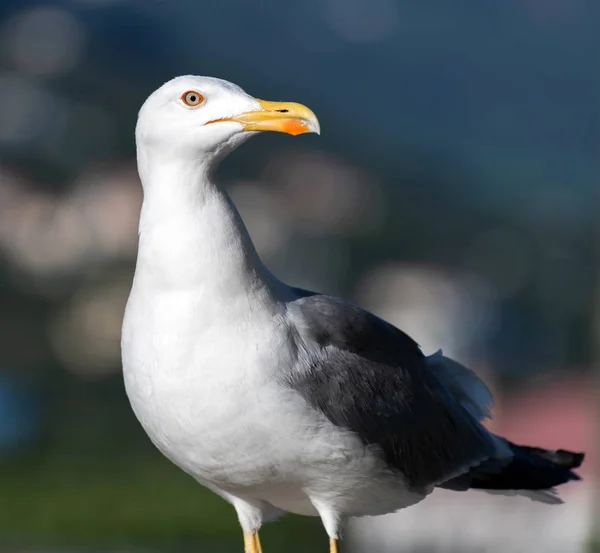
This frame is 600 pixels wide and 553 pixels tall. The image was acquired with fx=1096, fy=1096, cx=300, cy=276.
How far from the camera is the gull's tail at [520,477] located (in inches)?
96.3

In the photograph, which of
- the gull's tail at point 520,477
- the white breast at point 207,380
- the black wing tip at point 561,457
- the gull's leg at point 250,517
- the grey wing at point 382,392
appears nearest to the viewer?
the white breast at point 207,380

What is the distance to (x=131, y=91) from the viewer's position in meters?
→ 13.6

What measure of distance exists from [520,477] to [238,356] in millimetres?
855

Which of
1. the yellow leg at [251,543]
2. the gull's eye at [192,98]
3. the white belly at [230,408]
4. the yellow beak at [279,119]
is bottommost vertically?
the yellow leg at [251,543]

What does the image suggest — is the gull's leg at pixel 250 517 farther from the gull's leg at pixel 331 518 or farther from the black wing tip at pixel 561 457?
the black wing tip at pixel 561 457

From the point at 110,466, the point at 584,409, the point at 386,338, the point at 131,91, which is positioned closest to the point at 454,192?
the point at 131,91

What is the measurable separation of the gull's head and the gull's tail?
90 centimetres

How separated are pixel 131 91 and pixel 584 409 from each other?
7.85 metres

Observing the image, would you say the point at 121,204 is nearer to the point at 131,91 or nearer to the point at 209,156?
the point at 131,91

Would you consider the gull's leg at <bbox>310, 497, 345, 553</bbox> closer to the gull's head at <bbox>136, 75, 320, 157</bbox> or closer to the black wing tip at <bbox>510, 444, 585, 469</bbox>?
the black wing tip at <bbox>510, 444, 585, 469</bbox>

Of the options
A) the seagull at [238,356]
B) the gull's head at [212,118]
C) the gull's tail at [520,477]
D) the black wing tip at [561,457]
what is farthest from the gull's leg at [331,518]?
the gull's head at [212,118]

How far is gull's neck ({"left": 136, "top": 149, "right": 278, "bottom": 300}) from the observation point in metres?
2.01

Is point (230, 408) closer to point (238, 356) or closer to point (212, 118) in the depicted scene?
point (238, 356)

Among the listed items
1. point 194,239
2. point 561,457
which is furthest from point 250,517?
point 561,457
